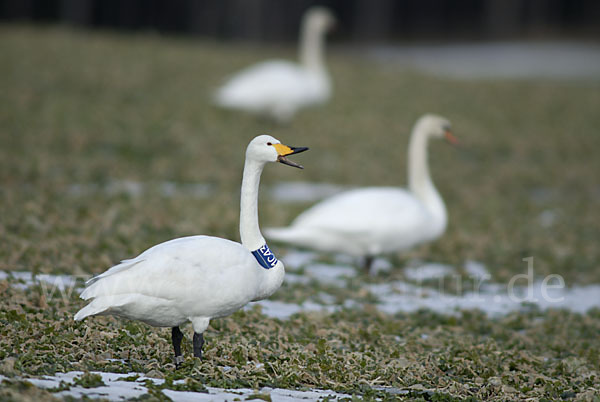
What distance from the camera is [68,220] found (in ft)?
27.4

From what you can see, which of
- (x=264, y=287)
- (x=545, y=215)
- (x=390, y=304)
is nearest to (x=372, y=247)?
(x=390, y=304)

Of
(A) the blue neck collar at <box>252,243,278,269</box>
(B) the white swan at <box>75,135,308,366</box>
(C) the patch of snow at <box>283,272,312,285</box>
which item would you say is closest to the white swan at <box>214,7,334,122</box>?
(C) the patch of snow at <box>283,272,312,285</box>

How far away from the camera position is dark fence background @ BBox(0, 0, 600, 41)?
1150 inches

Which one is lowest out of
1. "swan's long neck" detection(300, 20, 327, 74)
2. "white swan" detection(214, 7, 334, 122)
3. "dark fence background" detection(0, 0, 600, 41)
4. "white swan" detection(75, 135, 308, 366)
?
"white swan" detection(75, 135, 308, 366)

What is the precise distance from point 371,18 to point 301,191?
23932 mm

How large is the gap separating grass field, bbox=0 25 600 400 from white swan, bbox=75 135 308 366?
1.07 feet

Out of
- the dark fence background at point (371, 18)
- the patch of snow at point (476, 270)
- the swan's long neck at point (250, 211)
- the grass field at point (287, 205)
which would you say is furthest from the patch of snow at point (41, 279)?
the dark fence background at point (371, 18)

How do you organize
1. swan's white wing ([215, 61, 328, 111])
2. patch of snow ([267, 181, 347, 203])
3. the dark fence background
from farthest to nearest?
1. the dark fence background
2. swan's white wing ([215, 61, 328, 111])
3. patch of snow ([267, 181, 347, 203])

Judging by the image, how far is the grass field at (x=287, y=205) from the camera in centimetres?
478

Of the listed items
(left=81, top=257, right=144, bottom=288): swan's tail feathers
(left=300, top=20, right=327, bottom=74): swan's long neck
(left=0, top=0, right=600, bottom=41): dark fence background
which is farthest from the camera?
(left=0, top=0, right=600, bottom=41): dark fence background

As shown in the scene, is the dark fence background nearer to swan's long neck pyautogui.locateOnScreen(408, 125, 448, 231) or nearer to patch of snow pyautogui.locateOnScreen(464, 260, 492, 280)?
swan's long neck pyautogui.locateOnScreen(408, 125, 448, 231)

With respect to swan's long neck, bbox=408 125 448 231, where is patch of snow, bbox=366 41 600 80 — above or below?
above

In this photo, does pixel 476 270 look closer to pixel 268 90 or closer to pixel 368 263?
pixel 368 263

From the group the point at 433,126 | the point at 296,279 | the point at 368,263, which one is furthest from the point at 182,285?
the point at 433,126
